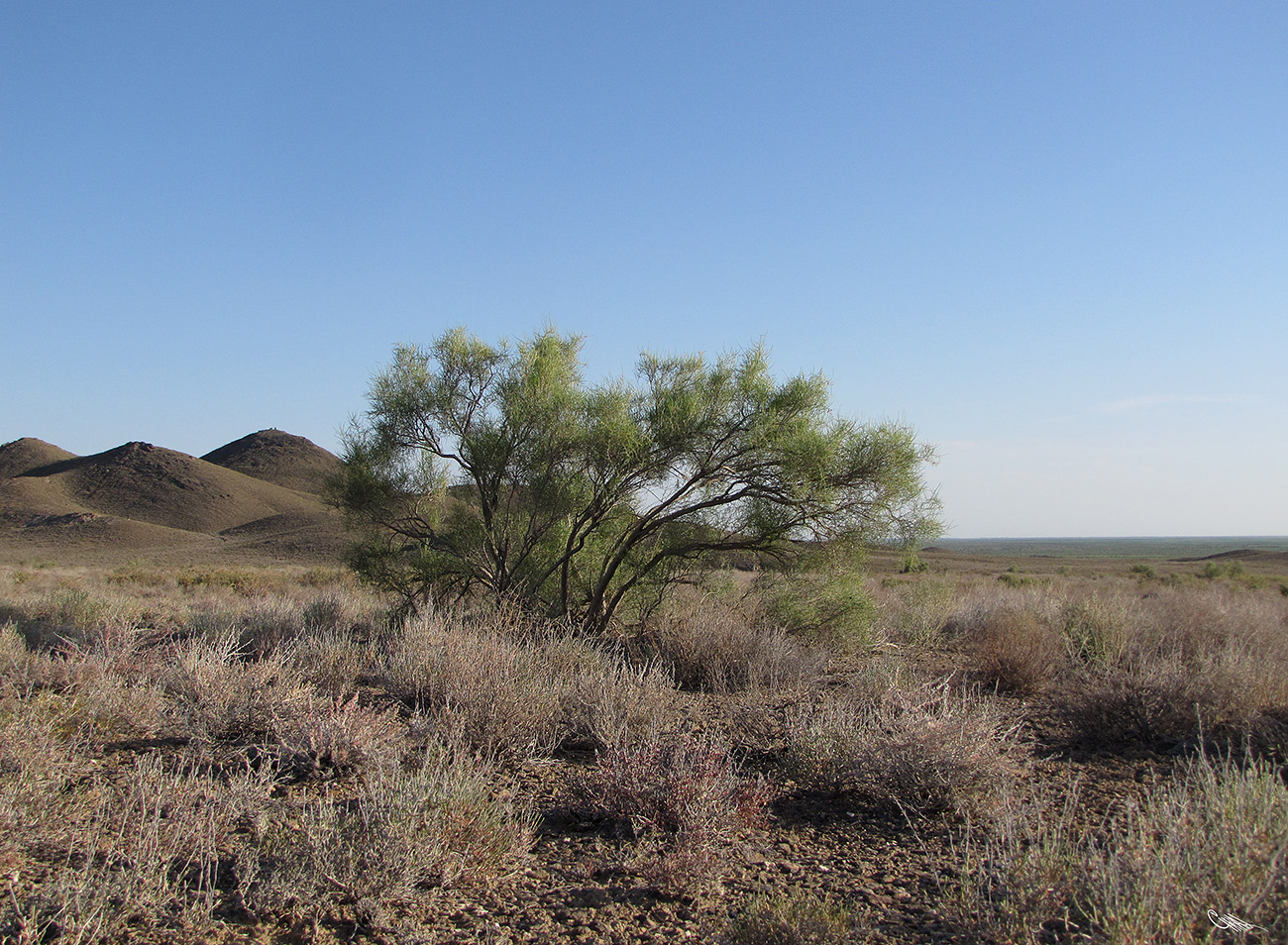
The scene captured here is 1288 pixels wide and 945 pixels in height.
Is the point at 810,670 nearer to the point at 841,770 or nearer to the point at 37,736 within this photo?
the point at 841,770

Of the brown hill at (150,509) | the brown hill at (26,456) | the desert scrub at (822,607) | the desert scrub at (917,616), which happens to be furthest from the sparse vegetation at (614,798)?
the brown hill at (26,456)

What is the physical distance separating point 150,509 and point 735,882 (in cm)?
8908

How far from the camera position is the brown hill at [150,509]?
2234 inches

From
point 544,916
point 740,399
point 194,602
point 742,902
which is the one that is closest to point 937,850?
point 742,902

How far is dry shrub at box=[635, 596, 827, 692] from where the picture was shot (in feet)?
27.5

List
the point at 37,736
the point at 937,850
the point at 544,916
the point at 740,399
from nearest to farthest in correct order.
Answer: the point at 544,916 < the point at 937,850 < the point at 37,736 < the point at 740,399

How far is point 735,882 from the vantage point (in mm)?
3811

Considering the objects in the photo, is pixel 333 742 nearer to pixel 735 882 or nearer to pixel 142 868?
pixel 142 868

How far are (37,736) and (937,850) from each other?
5.31m

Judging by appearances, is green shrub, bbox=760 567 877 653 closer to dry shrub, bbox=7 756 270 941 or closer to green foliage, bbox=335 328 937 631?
green foliage, bbox=335 328 937 631

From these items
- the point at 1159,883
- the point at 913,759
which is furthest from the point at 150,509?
the point at 1159,883

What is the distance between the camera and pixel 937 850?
4242 mm

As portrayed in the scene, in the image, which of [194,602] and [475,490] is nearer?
[475,490]

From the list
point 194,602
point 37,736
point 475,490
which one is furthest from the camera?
point 194,602
